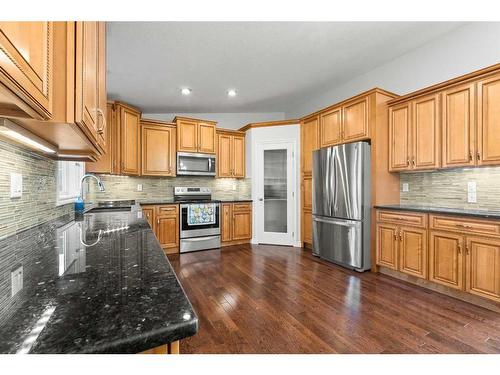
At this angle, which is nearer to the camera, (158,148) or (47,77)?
(47,77)

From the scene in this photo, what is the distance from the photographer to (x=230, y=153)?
16.3 ft

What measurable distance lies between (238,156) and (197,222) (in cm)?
158

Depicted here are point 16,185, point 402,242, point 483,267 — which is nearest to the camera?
point 16,185

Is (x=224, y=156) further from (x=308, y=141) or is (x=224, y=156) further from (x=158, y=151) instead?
(x=308, y=141)

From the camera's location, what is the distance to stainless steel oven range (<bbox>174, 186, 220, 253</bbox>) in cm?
418

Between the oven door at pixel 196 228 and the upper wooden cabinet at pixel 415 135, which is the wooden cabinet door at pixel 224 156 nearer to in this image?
the oven door at pixel 196 228

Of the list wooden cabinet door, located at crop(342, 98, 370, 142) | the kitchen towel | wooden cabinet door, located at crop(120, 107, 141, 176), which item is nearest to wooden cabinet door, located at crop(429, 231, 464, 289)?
wooden cabinet door, located at crop(342, 98, 370, 142)

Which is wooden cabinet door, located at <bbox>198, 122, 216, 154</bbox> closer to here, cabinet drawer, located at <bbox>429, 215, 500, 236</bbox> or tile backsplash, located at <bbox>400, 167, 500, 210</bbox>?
tile backsplash, located at <bbox>400, 167, 500, 210</bbox>

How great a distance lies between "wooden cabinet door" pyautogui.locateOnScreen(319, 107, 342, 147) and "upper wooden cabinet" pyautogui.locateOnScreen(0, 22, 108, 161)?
126 inches

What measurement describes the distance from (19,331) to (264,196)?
14.5 ft

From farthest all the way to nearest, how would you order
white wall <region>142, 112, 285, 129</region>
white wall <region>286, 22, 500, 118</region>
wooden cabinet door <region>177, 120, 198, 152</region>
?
white wall <region>142, 112, 285, 129</region>, wooden cabinet door <region>177, 120, 198, 152</region>, white wall <region>286, 22, 500, 118</region>

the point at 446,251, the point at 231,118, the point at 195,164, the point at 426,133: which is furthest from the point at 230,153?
the point at 446,251

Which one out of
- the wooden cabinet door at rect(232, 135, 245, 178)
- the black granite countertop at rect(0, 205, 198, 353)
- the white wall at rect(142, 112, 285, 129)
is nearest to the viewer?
the black granite countertop at rect(0, 205, 198, 353)
